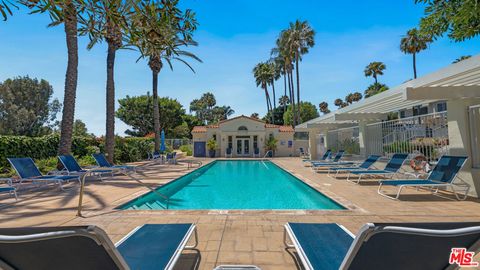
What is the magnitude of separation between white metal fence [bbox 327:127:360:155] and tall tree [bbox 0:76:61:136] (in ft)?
133

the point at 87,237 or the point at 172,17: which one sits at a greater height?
the point at 172,17

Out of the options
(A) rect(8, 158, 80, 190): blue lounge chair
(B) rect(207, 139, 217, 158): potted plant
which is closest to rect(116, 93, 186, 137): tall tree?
(B) rect(207, 139, 217, 158): potted plant

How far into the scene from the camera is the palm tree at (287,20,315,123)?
32.0m

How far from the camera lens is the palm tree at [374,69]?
44062 mm

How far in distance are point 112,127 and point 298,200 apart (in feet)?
40.2

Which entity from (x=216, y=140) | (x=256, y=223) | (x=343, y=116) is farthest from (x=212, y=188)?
(x=216, y=140)

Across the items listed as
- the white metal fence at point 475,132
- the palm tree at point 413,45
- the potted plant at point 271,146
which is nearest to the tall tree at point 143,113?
the potted plant at point 271,146

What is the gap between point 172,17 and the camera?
8.21 ft

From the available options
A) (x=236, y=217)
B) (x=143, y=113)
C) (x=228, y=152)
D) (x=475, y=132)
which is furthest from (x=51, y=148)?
(x=143, y=113)

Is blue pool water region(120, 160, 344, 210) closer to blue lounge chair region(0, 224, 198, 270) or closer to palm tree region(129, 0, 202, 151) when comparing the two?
blue lounge chair region(0, 224, 198, 270)

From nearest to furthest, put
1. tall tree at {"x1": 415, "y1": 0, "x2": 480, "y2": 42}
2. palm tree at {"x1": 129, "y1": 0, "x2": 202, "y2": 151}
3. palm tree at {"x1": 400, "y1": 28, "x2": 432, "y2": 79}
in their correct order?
palm tree at {"x1": 129, "y1": 0, "x2": 202, "y2": 151} → tall tree at {"x1": 415, "y1": 0, "x2": 480, "y2": 42} → palm tree at {"x1": 400, "y1": 28, "x2": 432, "y2": 79}

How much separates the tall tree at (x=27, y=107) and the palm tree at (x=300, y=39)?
37700mm

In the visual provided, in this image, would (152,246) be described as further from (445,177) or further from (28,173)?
(28,173)

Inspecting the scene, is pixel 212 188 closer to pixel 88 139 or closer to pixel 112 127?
pixel 112 127
